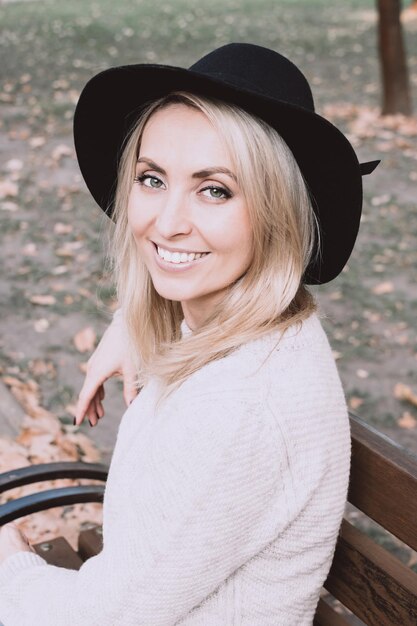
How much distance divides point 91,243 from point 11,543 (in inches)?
168

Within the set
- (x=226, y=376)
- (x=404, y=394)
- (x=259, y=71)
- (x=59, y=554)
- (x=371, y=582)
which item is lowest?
(x=404, y=394)

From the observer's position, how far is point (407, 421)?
422 centimetres

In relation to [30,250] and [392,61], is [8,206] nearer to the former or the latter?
[30,250]

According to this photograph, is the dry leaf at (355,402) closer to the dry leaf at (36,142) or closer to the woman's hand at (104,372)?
the woman's hand at (104,372)

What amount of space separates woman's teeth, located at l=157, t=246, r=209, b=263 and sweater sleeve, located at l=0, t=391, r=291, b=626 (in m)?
0.38

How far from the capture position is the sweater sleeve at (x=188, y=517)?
58.7 inches

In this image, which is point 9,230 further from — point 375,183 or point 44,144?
point 375,183

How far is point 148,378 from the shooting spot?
203 centimetres

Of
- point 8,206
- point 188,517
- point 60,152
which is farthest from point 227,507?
point 60,152

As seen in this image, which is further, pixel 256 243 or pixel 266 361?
pixel 256 243

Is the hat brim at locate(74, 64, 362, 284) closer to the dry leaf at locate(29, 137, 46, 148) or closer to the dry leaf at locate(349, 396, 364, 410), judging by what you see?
the dry leaf at locate(349, 396, 364, 410)

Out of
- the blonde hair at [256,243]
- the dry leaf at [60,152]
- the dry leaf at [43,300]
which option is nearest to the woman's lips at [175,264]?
the blonde hair at [256,243]

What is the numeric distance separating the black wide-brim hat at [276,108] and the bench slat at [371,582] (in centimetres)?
67

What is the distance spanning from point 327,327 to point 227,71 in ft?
11.6
